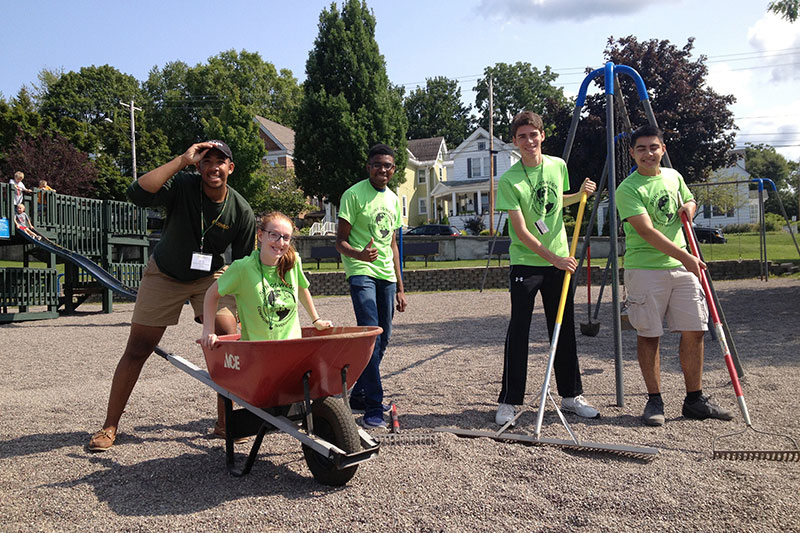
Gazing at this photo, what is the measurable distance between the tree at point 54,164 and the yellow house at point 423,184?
21.9m

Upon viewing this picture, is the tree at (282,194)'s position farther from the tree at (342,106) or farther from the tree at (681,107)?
the tree at (681,107)

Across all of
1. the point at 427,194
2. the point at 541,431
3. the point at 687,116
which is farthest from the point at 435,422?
the point at 427,194

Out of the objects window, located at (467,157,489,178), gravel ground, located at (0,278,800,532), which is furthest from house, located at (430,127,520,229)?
gravel ground, located at (0,278,800,532)

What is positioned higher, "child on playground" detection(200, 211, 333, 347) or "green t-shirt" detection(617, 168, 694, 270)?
"green t-shirt" detection(617, 168, 694, 270)

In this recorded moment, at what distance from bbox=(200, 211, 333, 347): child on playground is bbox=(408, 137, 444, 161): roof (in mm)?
47836

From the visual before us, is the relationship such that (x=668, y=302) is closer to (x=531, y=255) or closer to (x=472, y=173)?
(x=531, y=255)

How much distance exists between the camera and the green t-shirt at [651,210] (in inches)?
164

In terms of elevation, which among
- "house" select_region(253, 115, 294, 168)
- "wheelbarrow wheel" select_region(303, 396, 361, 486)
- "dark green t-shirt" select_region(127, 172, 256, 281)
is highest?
"house" select_region(253, 115, 294, 168)

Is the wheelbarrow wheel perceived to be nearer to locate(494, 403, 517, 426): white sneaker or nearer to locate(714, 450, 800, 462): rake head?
locate(494, 403, 517, 426): white sneaker

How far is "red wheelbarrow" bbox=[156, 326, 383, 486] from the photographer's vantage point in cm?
290

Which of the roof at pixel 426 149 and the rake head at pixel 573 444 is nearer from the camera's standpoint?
the rake head at pixel 573 444

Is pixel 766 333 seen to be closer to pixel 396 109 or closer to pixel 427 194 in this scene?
pixel 396 109

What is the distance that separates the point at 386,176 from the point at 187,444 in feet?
6.71

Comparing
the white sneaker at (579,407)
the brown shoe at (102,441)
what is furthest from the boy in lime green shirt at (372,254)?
the brown shoe at (102,441)
